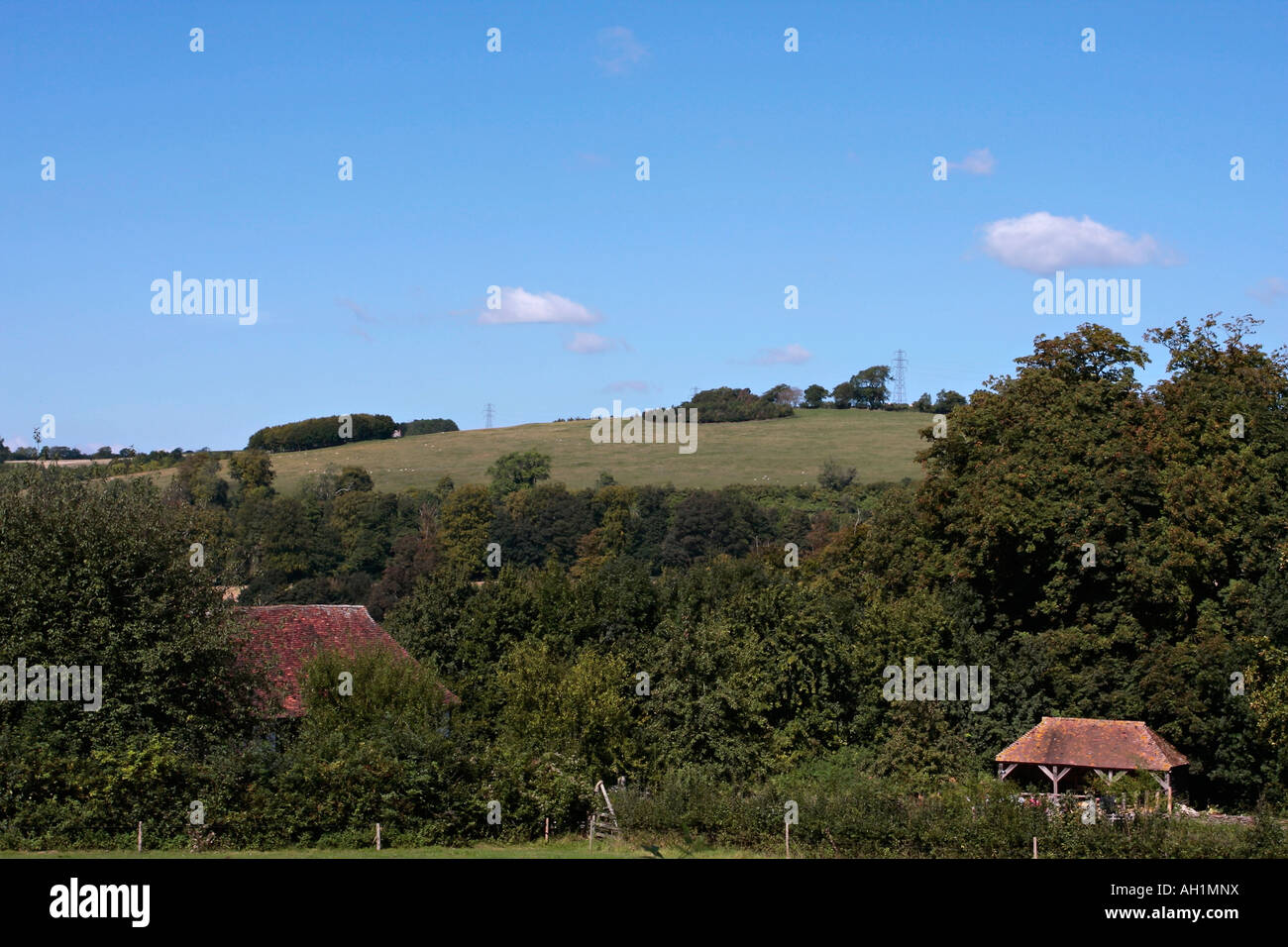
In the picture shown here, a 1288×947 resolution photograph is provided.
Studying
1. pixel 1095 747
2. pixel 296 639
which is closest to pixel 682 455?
pixel 296 639

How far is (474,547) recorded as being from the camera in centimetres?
9944

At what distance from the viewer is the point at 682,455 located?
148 m

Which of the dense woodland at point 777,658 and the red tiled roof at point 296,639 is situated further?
the red tiled roof at point 296,639

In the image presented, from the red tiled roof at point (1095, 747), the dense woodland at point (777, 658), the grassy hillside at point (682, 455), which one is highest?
the grassy hillside at point (682, 455)

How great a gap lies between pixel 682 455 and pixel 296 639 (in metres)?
111

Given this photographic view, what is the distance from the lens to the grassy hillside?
133 meters

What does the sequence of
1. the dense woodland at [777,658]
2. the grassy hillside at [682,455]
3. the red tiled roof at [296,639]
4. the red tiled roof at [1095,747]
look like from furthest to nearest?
the grassy hillside at [682,455]
the red tiled roof at [1095,747]
the red tiled roof at [296,639]
the dense woodland at [777,658]

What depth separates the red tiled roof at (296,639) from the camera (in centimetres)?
3316

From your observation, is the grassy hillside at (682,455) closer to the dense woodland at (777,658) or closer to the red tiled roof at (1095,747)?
the dense woodland at (777,658)

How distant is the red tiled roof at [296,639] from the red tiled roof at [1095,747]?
17.6m

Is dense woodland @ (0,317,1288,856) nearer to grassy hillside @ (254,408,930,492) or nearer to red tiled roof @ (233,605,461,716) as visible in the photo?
red tiled roof @ (233,605,461,716)

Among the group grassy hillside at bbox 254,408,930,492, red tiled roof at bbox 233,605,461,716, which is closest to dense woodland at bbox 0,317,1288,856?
red tiled roof at bbox 233,605,461,716

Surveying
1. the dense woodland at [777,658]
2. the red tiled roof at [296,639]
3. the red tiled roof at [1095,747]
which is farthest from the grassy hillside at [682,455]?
the red tiled roof at [296,639]
